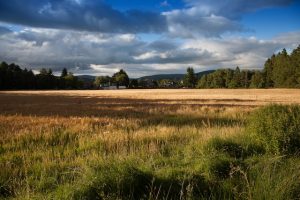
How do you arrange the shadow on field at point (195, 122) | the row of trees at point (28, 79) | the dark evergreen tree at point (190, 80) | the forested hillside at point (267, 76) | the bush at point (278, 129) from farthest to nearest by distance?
1. the dark evergreen tree at point (190, 80)
2. the row of trees at point (28, 79)
3. the forested hillside at point (267, 76)
4. the shadow on field at point (195, 122)
5. the bush at point (278, 129)

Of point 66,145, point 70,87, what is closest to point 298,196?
point 66,145

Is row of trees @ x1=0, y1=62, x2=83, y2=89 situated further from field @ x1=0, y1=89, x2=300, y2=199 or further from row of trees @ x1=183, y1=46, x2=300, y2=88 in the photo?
field @ x1=0, y1=89, x2=300, y2=199

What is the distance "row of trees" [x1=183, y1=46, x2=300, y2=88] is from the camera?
12350cm

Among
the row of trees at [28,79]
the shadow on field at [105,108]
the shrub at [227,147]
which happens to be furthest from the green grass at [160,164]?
the row of trees at [28,79]

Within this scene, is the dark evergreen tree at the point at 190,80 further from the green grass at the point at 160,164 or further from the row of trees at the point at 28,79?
the green grass at the point at 160,164

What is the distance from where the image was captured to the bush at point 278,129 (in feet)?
34.0

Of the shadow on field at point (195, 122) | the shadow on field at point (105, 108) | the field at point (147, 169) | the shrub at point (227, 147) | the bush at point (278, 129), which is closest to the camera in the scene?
the field at point (147, 169)

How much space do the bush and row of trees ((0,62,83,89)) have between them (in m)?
141

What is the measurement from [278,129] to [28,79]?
5774 inches

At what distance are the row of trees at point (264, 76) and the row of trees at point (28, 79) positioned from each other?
61.8 metres

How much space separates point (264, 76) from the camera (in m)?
146

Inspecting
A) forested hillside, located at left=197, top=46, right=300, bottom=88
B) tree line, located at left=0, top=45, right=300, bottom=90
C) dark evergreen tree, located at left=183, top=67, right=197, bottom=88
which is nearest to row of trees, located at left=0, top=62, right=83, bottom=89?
tree line, located at left=0, top=45, right=300, bottom=90

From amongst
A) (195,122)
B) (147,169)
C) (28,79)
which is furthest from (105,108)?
(28,79)

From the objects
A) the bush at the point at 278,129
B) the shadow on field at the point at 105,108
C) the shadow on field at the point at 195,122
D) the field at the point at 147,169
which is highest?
the bush at the point at 278,129
